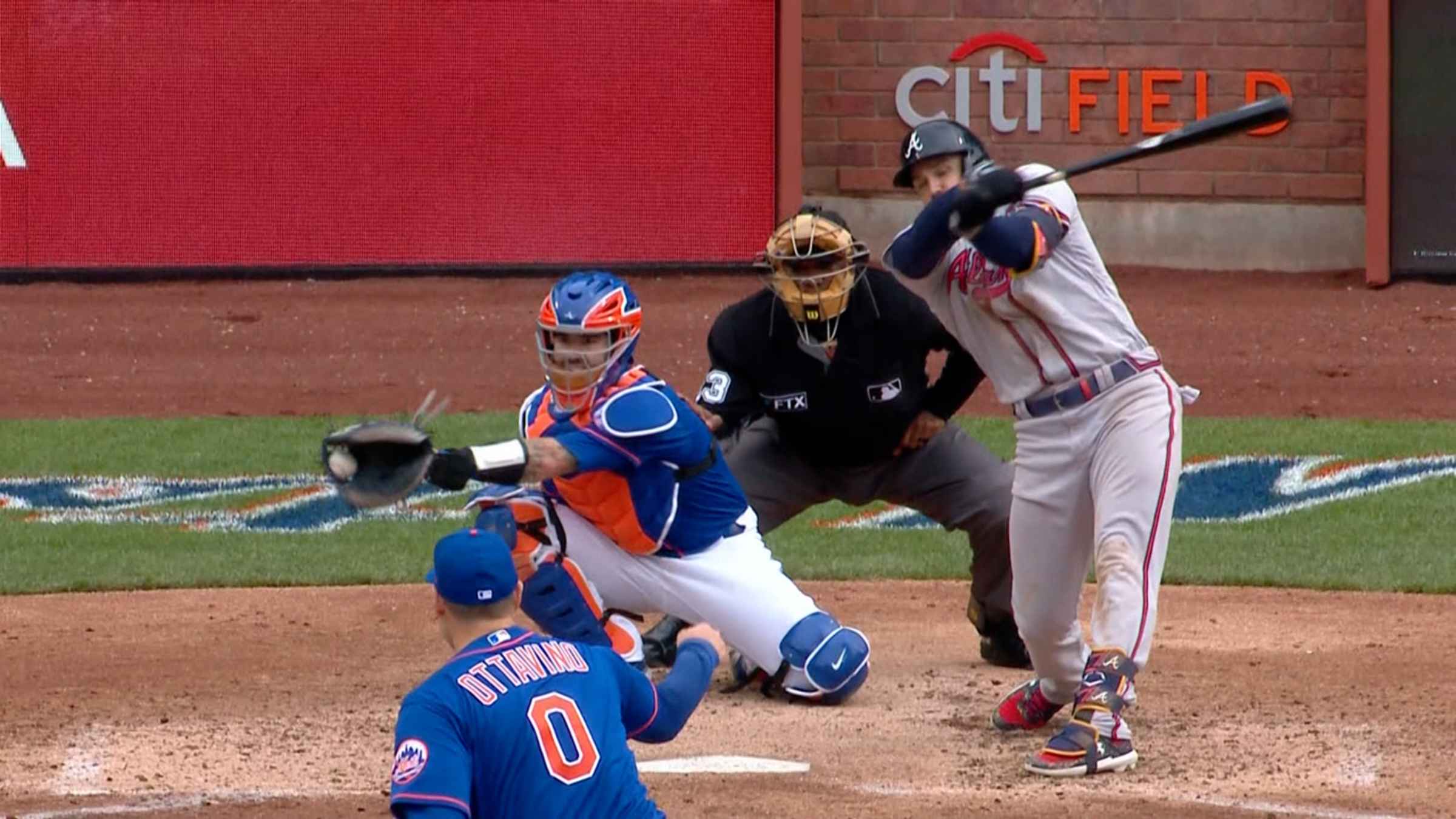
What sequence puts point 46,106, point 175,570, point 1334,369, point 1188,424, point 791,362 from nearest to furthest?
point 791,362, point 175,570, point 1188,424, point 1334,369, point 46,106

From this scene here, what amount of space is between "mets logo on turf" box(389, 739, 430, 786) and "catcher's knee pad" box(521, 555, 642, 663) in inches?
94.1

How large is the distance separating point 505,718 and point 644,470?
255 centimetres

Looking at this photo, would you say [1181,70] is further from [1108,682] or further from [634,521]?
[1108,682]

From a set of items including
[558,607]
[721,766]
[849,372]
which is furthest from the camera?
[849,372]

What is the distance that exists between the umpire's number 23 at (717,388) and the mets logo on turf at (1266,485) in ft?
11.2

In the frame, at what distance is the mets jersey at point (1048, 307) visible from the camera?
19.3 ft

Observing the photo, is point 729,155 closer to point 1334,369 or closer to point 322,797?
point 1334,369

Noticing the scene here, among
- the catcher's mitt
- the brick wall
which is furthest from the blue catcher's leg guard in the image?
the brick wall

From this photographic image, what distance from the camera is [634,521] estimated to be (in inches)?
254

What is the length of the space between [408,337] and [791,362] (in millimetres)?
8991

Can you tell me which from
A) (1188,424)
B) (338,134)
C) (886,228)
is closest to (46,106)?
(338,134)

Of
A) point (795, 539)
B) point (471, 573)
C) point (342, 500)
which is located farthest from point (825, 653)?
point (342, 500)

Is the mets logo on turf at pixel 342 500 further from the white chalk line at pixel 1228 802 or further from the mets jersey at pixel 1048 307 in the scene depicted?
the white chalk line at pixel 1228 802

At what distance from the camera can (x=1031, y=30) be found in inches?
691
